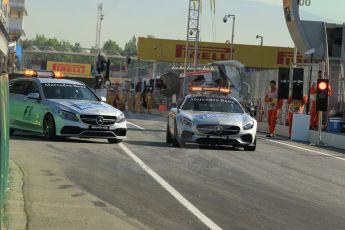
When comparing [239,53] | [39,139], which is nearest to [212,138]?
[39,139]

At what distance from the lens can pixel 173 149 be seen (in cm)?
1694

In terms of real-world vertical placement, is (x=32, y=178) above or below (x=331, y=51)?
below

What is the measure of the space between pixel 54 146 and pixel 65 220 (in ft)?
26.0

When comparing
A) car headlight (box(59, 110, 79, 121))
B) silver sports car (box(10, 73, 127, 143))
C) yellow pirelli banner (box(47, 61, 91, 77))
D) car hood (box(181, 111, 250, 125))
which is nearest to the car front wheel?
car hood (box(181, 111, 250, 125))

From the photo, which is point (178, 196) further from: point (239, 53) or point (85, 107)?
point (239, 53)

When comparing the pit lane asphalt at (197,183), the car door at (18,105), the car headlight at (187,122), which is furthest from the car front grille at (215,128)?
the car door at (18,105)

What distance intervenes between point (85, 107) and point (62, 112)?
21.3 inches

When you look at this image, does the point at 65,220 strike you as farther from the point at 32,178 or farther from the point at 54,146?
the point at 54,146

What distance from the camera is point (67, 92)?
17.7 meters

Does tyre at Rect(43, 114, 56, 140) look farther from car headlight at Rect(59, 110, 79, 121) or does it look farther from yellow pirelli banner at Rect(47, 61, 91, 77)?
yellow pirelli banner at Rect(47, 61, 91, 77)

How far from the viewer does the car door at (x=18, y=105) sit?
17594mm

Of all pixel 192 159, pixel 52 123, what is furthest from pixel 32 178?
pixel 52 123

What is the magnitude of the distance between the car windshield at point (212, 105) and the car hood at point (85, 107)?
2.33 meters

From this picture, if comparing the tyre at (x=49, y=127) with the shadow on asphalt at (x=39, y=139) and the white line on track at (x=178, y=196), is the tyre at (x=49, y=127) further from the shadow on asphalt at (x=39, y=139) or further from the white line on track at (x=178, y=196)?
the white line on track at (x=178, y=196)
